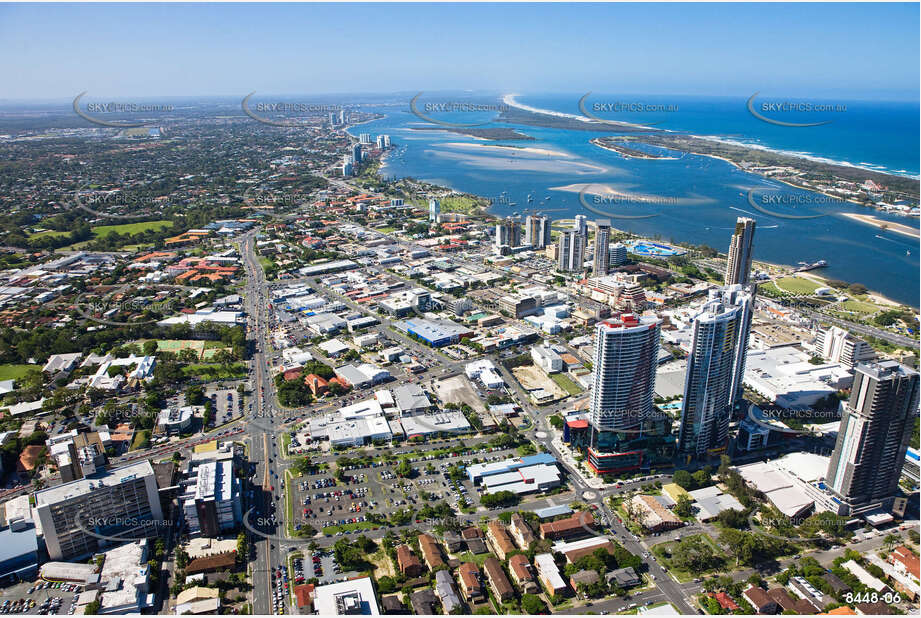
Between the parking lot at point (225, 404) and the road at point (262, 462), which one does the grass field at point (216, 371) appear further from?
the parking lot at point (225, 404)

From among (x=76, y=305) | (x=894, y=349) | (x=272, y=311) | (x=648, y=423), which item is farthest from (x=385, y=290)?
(x=894, y=349)

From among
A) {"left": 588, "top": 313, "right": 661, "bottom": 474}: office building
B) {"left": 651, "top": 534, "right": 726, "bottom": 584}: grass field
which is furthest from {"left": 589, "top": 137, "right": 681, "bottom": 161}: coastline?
{"left": 651, "top": 534, "right": 726, "bottom": 584}: grass field

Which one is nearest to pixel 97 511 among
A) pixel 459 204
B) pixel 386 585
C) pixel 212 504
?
pixel 212 504

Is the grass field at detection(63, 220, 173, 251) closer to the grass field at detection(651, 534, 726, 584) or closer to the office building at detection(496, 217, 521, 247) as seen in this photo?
the office building at detection(496, 217, 521, 247)

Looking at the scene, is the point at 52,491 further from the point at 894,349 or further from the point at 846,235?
the point at 846,235

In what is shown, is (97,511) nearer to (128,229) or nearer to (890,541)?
(890,541)
